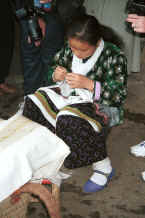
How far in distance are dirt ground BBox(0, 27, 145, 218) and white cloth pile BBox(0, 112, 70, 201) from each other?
0.61 m

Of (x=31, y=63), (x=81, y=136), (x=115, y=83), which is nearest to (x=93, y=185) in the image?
(x=81, y=136)

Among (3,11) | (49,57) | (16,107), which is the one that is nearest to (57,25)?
(49,57)

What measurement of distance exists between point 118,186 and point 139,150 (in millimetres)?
431

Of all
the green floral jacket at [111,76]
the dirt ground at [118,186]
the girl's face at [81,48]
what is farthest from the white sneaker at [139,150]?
the girl's face at [81,48]

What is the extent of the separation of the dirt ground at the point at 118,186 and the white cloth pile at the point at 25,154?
0.61 metres

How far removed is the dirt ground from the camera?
2041mm

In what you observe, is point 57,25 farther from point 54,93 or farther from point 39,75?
point 54,93

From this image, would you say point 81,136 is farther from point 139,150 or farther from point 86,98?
point 139,150

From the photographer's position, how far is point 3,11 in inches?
119

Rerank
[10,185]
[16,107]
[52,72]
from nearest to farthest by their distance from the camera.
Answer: [10,185] < [52,72] < [16,107]

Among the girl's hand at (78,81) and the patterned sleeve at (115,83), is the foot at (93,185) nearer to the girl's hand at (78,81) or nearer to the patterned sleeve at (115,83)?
the patterned sleeve at (115,83)

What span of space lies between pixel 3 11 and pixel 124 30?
1.27 m

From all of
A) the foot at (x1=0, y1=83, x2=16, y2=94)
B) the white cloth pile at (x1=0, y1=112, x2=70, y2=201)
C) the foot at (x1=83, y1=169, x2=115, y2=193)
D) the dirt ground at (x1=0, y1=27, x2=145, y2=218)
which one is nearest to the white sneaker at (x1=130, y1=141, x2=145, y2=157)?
the dirt ground at (x1=0, y1=27, x2=145, y2=218)

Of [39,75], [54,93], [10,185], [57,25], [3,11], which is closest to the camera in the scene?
[10,185]
